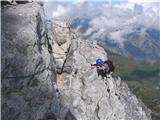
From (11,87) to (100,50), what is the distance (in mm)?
22186

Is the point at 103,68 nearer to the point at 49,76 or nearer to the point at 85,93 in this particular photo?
the point at 85,93

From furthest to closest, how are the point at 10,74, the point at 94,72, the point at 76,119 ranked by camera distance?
1. the point at 94,72
2. the point at 76,119
3. the point at 10,74

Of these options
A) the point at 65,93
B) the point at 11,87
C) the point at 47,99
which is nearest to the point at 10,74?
the point at 11,87

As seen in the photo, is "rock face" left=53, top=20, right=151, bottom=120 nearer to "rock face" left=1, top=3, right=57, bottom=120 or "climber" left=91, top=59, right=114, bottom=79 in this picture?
"climber" left=91, top=59, right=114, bottom=79

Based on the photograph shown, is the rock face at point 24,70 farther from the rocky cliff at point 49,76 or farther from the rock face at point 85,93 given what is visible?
the rock face at point 85,93

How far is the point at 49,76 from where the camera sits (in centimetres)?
3447

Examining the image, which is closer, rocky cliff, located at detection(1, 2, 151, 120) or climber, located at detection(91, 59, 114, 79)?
rocky cliff, located at detection(1, 2, 151, 120)

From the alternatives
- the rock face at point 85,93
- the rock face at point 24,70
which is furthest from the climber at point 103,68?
the rock face at point 24,70

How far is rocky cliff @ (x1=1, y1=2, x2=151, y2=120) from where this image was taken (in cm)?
3094

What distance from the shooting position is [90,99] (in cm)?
4156

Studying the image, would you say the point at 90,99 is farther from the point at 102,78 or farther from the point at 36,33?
the point at 36,33

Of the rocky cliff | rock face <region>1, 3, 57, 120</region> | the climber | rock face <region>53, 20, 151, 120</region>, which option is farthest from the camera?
the climber

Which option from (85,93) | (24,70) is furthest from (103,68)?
(24,70)

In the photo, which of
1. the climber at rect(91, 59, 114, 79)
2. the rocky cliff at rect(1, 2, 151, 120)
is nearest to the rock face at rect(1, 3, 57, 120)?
the rocky cliff at rect(1, 2, 151, 120)
